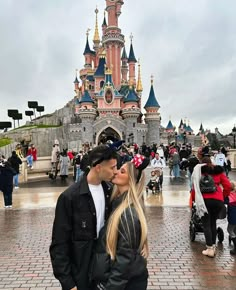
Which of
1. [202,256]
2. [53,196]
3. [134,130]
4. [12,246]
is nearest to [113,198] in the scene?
[202,256]

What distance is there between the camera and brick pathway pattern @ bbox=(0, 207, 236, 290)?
155 inches

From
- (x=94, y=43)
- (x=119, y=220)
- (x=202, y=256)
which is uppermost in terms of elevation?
(x=94, y=43)

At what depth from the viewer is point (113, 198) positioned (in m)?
2.40

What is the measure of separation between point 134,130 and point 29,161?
3012 cm

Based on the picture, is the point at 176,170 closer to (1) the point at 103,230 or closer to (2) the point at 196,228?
(2) the point at 196,228

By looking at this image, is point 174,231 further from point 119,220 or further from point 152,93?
point 152,93

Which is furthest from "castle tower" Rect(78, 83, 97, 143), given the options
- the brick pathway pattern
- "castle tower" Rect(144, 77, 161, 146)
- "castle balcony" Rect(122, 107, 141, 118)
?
the brick pathway pattern

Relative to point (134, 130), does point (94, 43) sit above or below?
above

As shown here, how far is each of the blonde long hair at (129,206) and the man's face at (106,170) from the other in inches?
4.9

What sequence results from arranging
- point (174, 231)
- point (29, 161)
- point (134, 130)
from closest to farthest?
point (174, 231) < point (29, 161) < point (134, 130)

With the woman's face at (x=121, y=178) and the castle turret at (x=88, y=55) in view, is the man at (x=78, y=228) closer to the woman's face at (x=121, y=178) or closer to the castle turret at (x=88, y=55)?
the woman's face at (x=121, y=178)

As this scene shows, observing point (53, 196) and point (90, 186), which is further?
point (53, 196)

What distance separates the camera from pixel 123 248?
2.09m

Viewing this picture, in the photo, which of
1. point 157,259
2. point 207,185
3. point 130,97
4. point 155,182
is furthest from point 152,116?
point 157,259
